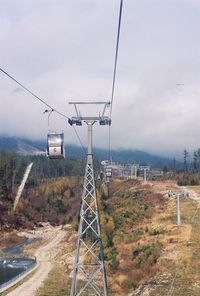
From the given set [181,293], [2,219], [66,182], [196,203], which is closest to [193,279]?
[181,293]

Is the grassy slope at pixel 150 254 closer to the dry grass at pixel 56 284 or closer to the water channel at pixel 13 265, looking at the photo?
the dry grass at pixel 56 284

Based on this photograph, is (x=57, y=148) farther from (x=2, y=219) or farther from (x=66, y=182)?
(x=66, y=182)

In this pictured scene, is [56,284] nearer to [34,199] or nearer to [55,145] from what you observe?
[55,145]

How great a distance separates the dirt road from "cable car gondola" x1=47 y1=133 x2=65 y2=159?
29236mm

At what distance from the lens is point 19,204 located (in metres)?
164

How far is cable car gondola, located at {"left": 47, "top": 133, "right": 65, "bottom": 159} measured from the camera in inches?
1158

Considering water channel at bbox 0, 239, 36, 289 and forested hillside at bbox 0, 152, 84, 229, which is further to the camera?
forested hillside at bbox 0, 152, 84, 229

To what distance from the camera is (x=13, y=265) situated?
3206 inches

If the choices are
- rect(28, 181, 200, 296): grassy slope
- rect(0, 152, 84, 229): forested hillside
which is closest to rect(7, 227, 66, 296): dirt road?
rect(28, 181, 200, 296): grassy slope

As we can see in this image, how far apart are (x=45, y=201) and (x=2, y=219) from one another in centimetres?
3261

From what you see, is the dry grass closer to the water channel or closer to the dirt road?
the dirt road

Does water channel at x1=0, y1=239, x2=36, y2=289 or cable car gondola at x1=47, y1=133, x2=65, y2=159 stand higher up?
cable car gondola at x1=47, y1=133, x2=65, y2=159

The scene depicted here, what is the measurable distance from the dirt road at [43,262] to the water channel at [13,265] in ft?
6.22

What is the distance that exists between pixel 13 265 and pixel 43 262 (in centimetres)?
559
